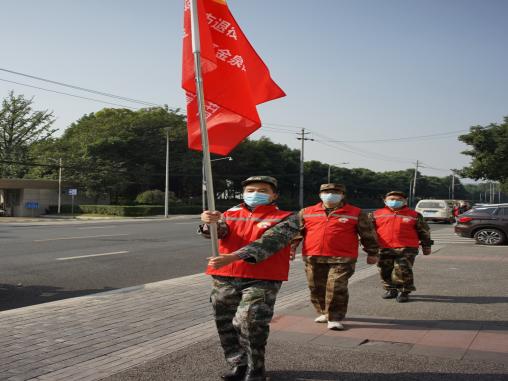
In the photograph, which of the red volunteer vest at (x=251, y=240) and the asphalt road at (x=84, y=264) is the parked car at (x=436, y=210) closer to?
the asphalt road at (x=84, y=264)

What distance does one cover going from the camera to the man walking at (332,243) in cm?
622

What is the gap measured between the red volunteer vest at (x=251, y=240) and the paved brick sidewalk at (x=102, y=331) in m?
1.35

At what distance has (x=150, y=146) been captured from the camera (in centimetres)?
6134

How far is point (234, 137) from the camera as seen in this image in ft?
14.3

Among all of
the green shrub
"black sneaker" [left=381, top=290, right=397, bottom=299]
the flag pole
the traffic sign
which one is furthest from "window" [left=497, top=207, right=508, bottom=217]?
the traffic sign

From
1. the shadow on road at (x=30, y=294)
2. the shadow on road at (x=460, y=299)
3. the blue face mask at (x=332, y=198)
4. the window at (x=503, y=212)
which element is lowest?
the shadow on road at (x=30, y=294)

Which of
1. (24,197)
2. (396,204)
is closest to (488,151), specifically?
(396,204)

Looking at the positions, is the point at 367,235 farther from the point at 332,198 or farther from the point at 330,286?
the point at 330,286

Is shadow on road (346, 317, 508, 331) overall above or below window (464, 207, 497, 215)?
below

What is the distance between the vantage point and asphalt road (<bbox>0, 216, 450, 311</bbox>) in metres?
8.95

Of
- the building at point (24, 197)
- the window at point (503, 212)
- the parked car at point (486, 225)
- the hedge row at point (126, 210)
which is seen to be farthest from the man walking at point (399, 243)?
the building at point (24, 197)

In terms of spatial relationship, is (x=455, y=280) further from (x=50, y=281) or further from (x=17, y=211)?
(x=17, y=211)

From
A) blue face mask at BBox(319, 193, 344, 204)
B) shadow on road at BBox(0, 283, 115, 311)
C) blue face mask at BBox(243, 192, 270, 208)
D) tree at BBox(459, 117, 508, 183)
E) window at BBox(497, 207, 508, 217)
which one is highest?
tree at BBox(459, 117, 508, 183)

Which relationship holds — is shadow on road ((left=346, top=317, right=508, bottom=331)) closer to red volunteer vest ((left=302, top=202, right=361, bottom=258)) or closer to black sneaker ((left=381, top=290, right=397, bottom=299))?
red volunteer vest ((left=302, top=202, right=361, bottom=258))
